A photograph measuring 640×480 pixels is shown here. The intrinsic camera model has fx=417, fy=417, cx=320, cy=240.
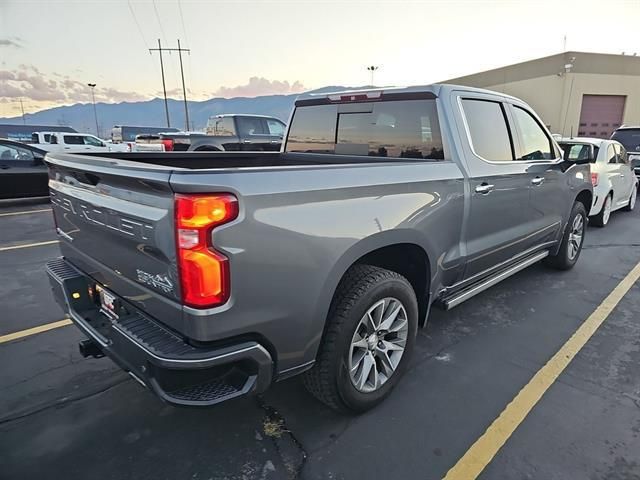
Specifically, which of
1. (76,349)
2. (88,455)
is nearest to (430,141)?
(88,455)

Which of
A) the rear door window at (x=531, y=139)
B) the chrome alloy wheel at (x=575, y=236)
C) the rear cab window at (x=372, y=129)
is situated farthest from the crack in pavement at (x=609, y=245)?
the rear cab window at (x=372, y=129)

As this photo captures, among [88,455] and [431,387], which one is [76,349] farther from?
[431,387]

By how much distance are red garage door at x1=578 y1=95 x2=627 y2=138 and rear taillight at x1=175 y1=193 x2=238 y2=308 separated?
3550 centimetres

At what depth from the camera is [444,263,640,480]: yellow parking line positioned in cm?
221

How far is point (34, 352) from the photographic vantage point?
3.30 meters

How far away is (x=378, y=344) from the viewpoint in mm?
2600

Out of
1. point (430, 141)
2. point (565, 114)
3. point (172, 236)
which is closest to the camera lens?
point (172, 236)

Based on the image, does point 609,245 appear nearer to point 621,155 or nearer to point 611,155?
point 611,155

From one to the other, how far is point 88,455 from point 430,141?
2.92 meters

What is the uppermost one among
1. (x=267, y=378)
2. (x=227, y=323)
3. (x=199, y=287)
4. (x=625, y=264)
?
(x=199, y=287)

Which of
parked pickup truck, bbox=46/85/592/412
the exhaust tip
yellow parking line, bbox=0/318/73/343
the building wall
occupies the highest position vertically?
the building wall

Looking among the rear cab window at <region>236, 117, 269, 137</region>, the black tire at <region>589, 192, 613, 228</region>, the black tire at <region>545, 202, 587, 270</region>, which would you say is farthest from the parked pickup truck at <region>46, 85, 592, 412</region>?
the rear cab window at <region>236, 117, 269, 137</region>

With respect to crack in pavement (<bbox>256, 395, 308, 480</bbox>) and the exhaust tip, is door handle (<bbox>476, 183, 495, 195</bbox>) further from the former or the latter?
the exhaust tip

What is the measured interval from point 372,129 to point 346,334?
1.84m
